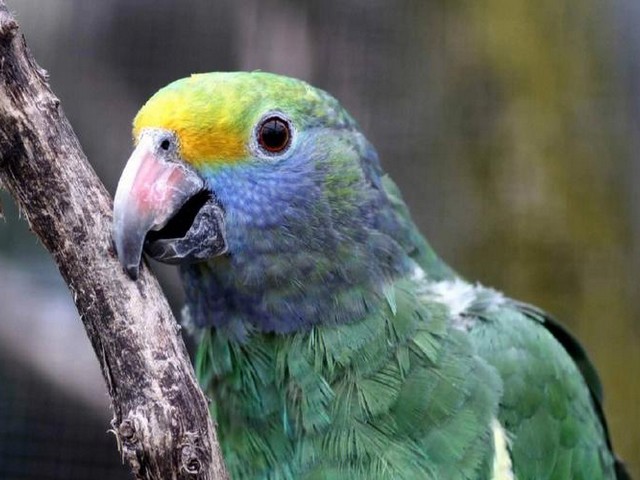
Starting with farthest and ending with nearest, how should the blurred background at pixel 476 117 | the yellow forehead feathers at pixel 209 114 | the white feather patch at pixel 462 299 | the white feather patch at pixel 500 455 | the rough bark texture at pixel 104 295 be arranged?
the blurred background at pixel 476 117, the white feather patch at pixel 462 299, the white feather patch at pixel 500 455, the yellow forehead feathers at pixel 209 114, the rough bark texture at pixel 104 295

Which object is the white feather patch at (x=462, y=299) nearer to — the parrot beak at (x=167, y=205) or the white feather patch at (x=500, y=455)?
the white feather patch at (x=500, y=455)

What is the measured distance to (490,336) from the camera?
170cm

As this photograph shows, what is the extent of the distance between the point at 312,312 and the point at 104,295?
50cm

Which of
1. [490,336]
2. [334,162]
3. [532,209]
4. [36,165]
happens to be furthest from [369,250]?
[532,209]

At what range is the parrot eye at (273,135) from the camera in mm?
1478

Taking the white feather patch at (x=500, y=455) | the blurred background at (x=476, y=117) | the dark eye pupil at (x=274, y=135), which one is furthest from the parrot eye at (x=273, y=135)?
the blurred background at (x=476, y=117)

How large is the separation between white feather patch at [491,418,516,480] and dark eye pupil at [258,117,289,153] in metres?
0.65

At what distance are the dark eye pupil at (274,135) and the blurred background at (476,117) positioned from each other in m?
1.36

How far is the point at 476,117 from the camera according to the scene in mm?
3043

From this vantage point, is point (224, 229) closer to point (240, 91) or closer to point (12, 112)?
point (240, 91)

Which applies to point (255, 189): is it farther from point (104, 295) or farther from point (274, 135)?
point (104, 295)

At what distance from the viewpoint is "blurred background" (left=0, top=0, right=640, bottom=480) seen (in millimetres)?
2920

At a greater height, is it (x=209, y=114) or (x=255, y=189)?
(x=209, y=114)

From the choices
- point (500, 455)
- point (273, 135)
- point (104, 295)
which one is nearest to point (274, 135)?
point (273, 135)
